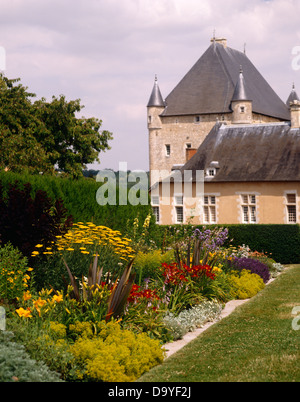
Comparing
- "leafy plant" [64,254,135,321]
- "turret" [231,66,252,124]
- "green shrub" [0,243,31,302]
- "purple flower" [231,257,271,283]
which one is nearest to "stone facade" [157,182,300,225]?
"purple flower" [231,257,271,283]

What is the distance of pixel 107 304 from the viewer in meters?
7.92

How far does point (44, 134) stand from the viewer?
3578 centimetres

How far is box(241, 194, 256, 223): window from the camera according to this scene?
2945 centimetres

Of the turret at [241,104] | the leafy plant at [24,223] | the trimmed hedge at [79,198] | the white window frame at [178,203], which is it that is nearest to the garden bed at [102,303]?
the leafy plant at [24,223]

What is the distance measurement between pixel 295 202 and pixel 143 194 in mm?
11276

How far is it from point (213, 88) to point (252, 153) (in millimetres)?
26125

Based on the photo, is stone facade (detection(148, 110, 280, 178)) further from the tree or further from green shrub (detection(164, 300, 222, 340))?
green shrub (detection(164, 300, 222, 340))

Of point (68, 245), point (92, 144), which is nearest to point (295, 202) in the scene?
point (92, 144)

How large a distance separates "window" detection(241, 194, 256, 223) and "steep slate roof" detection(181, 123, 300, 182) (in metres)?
0.94

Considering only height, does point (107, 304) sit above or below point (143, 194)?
below

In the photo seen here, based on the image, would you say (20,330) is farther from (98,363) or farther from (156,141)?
(156,141)

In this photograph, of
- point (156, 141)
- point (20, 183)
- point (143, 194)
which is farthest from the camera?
point (156, 141)

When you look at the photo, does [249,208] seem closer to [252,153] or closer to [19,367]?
[252,153]
